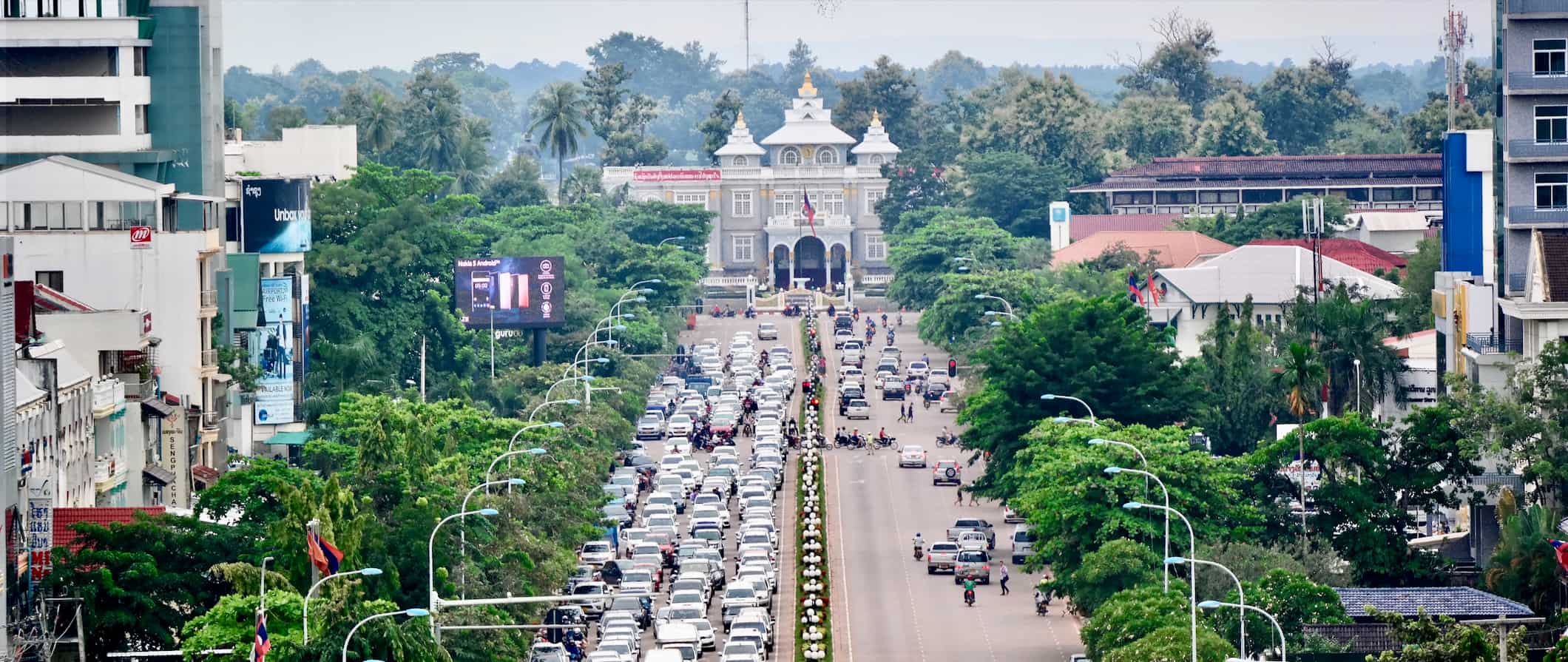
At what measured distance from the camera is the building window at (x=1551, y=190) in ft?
337

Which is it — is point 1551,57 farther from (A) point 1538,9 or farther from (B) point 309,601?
(B) point 309,601

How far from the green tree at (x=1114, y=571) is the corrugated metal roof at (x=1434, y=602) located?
210 inches

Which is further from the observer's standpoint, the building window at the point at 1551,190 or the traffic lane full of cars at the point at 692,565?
the building window at the point at 1551,190

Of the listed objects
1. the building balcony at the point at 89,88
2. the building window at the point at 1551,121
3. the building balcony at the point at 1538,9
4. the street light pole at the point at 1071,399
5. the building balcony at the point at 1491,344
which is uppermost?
the building balcony at the point at 1538,9

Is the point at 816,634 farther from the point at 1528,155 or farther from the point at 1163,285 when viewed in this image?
the point at 1163,285

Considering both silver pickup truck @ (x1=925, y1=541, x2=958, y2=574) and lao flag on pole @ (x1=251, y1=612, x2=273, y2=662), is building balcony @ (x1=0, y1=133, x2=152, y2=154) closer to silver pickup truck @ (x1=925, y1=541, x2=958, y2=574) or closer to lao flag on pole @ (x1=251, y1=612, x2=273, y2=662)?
silver pickup truck @ (x1=925, y1=541, x2=958, y2=574)

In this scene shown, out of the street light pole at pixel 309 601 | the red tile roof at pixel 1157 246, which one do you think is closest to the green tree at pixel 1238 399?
the red tile roof at pixel 1157 246

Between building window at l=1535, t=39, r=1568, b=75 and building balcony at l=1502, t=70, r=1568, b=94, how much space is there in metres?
0.15

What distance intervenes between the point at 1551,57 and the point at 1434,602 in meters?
28.6

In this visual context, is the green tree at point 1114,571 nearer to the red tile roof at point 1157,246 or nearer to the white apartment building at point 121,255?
the white apartment building at point 121,255

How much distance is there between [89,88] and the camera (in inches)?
4264

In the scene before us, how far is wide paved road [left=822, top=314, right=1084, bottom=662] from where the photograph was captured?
85.4m

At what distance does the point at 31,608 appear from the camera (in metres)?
70.6

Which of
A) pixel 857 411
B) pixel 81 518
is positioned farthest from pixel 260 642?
pixel 857 411
